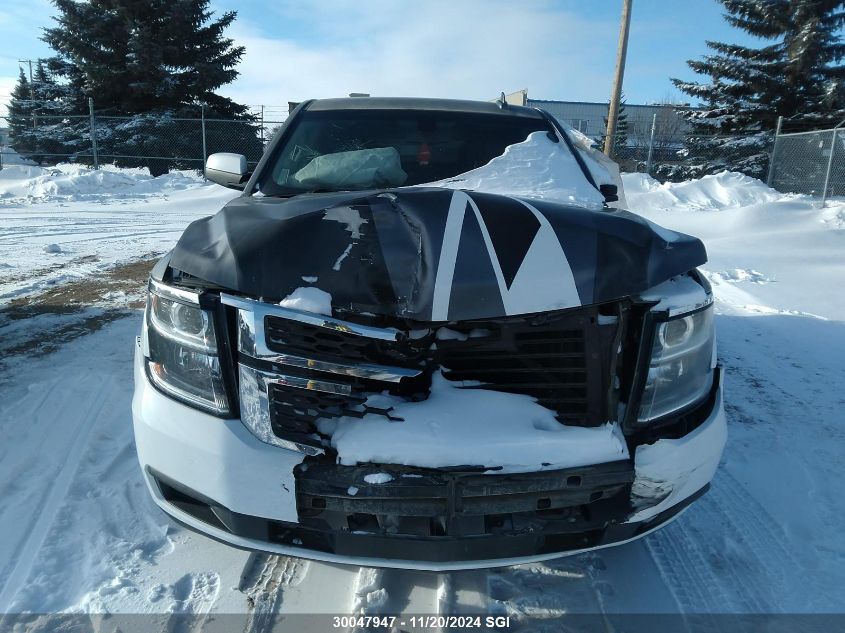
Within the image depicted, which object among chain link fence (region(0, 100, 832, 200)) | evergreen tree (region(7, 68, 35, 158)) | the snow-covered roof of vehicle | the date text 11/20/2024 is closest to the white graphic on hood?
the date text 11/20/2024

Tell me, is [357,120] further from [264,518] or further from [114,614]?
[114,614]

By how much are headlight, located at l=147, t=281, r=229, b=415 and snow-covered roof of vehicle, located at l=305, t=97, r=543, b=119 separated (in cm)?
204

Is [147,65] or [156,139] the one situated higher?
[147,65]

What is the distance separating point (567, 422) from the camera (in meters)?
1.71

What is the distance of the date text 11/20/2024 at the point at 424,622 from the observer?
1831 mm

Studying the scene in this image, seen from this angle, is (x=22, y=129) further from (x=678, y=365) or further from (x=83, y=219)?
(x=678, y=365)

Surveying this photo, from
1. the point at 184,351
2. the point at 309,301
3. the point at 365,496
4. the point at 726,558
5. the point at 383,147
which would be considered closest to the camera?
the point at 365,496

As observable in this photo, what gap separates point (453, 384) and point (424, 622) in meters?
0.80

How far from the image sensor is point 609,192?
3.00m

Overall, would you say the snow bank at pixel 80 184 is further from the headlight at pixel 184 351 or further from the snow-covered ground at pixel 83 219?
the headlight at pixel 184 351

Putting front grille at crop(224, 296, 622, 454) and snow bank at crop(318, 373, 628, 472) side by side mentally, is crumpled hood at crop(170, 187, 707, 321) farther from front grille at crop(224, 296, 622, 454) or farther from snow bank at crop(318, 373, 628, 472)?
snow bank at crop(318, 373, 628, 472)

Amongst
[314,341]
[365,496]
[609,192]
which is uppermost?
[609,192]

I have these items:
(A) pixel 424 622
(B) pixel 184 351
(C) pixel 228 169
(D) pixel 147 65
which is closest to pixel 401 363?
(B) pixel 184 351

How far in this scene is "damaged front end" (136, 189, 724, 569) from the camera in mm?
1579
